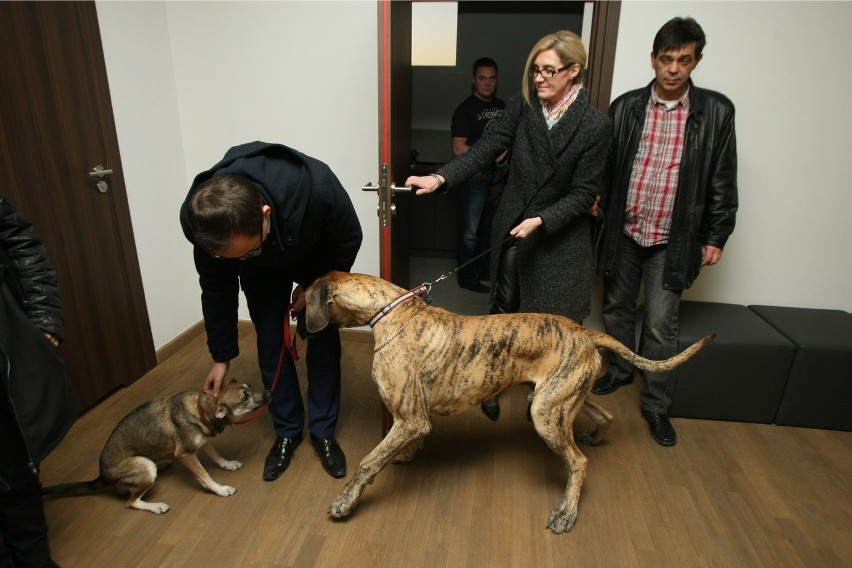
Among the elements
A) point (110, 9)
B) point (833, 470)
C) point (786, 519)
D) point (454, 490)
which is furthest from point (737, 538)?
point (110, 9)

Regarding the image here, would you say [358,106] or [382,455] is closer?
[382,455]

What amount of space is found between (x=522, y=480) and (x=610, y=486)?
345mm

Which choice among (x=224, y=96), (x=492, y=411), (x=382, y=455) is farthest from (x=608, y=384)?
(x=224, y=96)

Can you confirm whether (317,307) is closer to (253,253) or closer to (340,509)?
(253,253)

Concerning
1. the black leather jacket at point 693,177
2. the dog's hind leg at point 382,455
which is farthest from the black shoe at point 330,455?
the black leather jacket at point 693,177

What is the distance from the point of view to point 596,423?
221 centimetres

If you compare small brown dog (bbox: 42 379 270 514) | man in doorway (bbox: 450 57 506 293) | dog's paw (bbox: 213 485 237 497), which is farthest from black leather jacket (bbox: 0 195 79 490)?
man in doorway (bbox: 450 57 506 293)

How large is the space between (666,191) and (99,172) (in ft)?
8.28

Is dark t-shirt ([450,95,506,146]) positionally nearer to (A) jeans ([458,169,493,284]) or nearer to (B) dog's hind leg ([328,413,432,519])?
(A) jeans ([458,169,493,284])

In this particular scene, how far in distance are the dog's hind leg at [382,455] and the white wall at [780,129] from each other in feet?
6.11

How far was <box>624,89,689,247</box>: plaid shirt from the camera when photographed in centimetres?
213

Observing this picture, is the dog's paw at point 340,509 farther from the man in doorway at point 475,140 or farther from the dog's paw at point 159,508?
the man in doorway at point 475,140

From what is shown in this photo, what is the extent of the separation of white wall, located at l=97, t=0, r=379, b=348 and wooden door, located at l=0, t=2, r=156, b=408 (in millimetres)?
151

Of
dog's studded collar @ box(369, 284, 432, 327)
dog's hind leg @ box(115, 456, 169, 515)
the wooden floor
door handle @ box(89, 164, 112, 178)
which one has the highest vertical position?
door handle @ box(89, 164, 112, 178)
